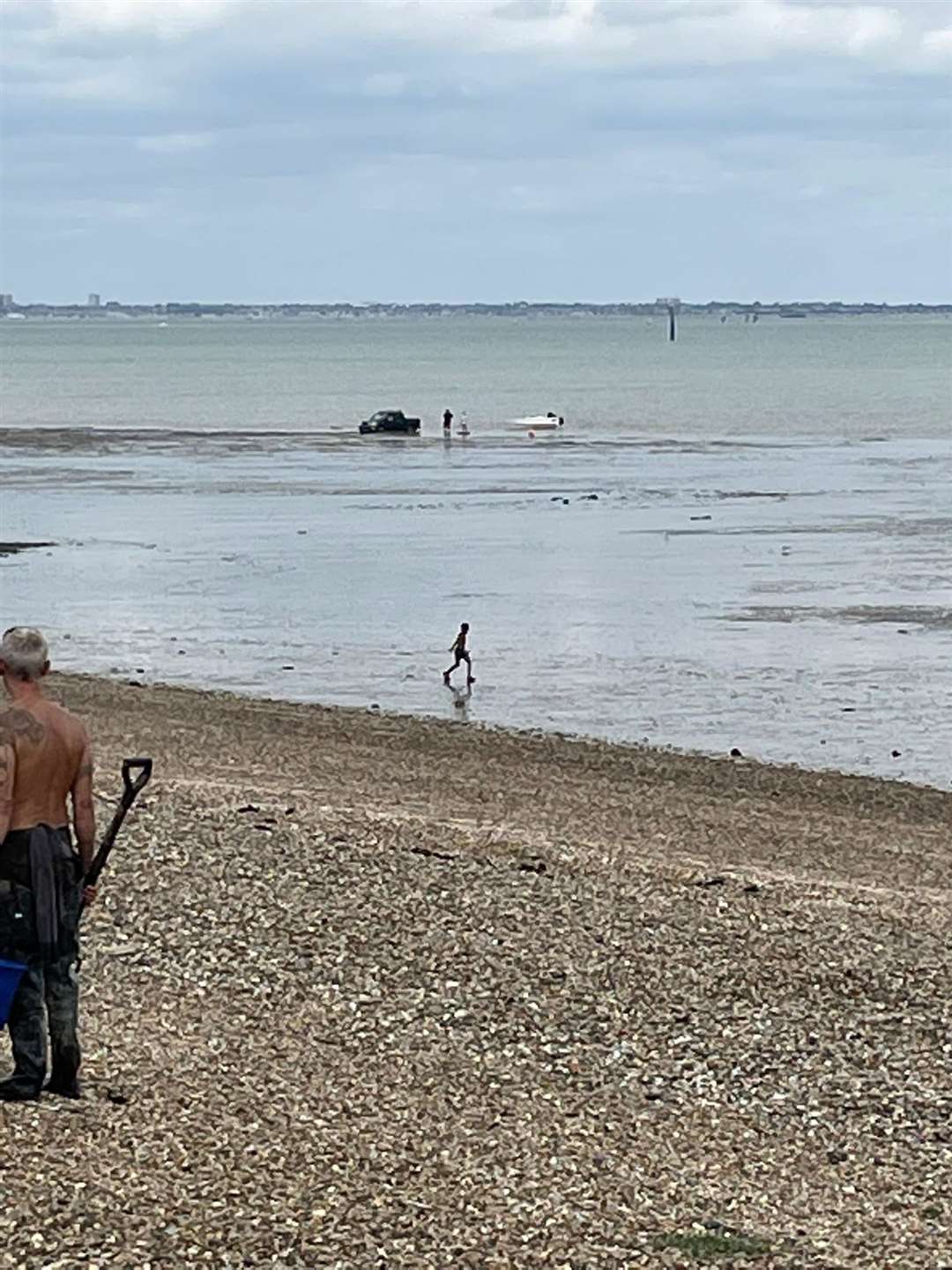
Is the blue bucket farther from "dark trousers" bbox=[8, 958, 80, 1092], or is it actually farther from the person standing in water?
the person standing in water

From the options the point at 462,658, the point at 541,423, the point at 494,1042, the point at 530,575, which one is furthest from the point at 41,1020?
the point at 541,423

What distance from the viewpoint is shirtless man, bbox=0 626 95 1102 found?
9117 mm

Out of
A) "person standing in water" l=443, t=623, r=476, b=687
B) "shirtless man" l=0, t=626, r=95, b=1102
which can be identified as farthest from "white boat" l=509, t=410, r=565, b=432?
"shirtless man" l=0, t=626, r=95, b=1102

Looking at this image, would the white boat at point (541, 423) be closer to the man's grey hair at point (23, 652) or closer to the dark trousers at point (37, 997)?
the dark trousers at point (37, 997)

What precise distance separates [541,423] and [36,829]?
86.6 metres

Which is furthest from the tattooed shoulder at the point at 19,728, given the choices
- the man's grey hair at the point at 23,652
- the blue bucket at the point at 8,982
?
the blue bucket at the point at 8,982

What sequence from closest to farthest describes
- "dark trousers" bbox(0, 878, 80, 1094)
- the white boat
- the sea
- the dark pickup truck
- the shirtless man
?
the shirtless man → "dark trousers" bbox(0, 878, 80, 1094) → the sea → the dark pickup truck → the white boat

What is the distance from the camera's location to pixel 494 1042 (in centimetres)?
1188

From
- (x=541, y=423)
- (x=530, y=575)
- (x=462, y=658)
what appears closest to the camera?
(x=462, y=658)

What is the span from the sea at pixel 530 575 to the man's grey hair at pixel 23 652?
1385 cm

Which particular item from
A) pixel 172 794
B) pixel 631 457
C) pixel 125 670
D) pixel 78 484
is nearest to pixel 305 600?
pixel 125 670

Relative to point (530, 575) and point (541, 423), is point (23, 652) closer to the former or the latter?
point (530, 575)

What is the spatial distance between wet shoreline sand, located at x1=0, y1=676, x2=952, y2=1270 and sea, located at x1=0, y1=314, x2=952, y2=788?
5.78 meters

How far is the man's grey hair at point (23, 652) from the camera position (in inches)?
351
